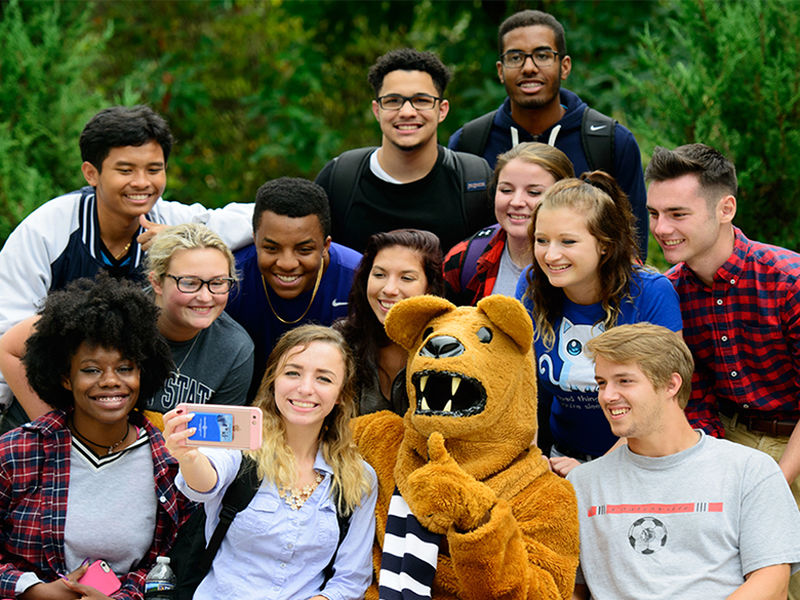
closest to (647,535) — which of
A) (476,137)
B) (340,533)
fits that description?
(340,533)

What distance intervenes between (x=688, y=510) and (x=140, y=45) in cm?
900

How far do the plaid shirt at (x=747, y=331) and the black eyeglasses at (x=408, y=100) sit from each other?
1746mm

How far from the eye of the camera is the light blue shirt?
3508mm

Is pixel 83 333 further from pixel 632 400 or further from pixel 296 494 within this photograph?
pixel 632 400

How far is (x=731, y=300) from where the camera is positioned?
407cm

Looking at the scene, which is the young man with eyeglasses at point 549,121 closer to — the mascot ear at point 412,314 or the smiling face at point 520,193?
the smiling face at point 520,193

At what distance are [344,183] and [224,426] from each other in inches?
86.1

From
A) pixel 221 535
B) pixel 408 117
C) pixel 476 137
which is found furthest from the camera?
pixel 476 137

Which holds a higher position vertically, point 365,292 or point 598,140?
point 598,140

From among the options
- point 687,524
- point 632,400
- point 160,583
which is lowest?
point 160,583

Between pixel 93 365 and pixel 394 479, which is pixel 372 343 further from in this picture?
pixel 93 365

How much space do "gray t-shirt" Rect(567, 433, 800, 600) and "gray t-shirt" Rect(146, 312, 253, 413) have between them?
167cm

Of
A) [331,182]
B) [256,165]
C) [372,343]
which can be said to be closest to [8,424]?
[372,343]

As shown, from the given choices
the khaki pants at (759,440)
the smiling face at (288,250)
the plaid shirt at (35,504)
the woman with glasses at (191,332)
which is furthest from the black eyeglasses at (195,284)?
the khaki pants at (759,440)
